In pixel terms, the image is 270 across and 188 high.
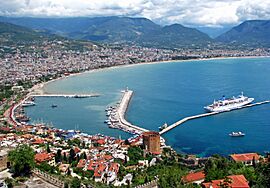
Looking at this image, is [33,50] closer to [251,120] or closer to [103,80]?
[103,80]

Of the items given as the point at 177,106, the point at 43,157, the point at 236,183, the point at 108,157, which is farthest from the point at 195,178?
the point at 177,106

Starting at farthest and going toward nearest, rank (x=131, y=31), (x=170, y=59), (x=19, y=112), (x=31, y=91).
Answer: (x=131, y=31), (x=170, y=59), (x=31, y=91), (x=19, y=112)

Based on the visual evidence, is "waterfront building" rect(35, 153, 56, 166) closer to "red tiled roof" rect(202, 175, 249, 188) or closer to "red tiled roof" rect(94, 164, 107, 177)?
"red tiled roof" rect(94, 164, 107, 177)

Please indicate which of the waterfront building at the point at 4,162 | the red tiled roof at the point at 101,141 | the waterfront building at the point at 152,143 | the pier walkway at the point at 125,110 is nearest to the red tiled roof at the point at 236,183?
the waterfront building at the point at 4,162

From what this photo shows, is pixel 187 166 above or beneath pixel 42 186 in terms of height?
beneath

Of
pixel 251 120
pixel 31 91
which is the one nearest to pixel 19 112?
pixel 31 91

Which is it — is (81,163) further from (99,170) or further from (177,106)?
(177,106)

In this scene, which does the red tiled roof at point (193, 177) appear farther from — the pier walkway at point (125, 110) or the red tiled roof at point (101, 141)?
the pier walkway at point (125, 110)
